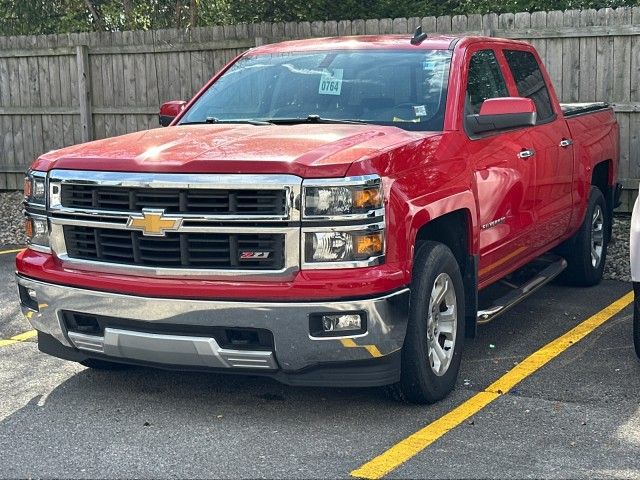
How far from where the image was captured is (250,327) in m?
4.86

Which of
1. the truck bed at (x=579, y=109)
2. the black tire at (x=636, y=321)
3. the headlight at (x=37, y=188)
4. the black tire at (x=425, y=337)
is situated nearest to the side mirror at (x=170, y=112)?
the headlight at (x=37, y=188)

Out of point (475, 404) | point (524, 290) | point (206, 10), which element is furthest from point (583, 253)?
point (206, 10)

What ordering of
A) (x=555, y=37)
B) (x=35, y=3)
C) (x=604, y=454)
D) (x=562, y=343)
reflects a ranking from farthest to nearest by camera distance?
(x=35, y=3), (x=555, y=37), (x=562, y=343), (x=604, y=454)

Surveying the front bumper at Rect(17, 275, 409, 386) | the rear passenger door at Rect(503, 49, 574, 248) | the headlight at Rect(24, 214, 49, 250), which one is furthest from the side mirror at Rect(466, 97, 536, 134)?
the headlight at Rect(24, 214, 49, 250)

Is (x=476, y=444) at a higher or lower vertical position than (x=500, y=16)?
lower

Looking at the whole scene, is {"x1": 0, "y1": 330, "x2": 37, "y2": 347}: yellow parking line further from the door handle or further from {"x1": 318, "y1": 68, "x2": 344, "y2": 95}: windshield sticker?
the door handle

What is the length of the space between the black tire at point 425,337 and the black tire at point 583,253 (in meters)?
2.85

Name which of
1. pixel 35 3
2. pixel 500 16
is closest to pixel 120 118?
pixel 500 16

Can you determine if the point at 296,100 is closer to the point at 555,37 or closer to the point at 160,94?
the point at 555,37

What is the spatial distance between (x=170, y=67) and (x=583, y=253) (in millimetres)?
6984

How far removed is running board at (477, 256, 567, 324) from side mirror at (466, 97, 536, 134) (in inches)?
41.2

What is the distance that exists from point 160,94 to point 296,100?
7604mm

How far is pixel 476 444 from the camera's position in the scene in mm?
4863

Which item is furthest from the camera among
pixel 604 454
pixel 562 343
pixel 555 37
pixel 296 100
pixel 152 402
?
pixel 555 37
